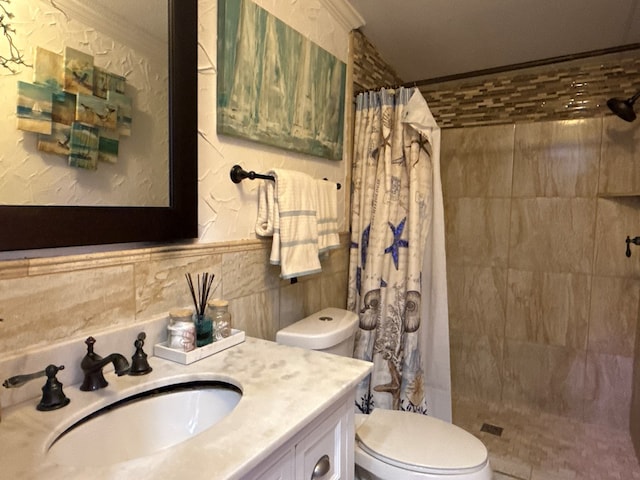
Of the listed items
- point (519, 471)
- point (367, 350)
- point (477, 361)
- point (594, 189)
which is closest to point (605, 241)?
point (594, 189)

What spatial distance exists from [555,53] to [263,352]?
90.1 inches

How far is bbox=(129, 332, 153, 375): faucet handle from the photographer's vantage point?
3.21 feet

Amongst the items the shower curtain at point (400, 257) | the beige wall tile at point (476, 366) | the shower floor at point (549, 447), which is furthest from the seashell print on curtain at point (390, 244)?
the beige wall tile at point (476, 366)

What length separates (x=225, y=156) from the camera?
1.33 m

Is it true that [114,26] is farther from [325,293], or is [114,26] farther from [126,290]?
[325,293]

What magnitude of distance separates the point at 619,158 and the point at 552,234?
0.53 metres

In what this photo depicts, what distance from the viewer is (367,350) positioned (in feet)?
6.63

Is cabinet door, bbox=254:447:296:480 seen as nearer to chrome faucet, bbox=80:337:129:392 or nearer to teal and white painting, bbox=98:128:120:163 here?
chrome faucet, bbox=80:337:129:392

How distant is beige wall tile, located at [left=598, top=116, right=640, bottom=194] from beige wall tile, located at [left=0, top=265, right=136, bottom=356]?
2.50 meters

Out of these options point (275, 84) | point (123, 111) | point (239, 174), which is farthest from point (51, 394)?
point (275, 84)

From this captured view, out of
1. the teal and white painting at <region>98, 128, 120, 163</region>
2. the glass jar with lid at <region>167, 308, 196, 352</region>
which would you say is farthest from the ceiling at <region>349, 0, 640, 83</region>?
the glass jar with lid at <region>167, 308, 196, 352</region>

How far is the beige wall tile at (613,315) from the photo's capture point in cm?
225

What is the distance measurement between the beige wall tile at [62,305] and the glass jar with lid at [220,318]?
223mm

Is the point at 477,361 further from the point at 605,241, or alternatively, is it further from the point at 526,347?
the point at 605,241
